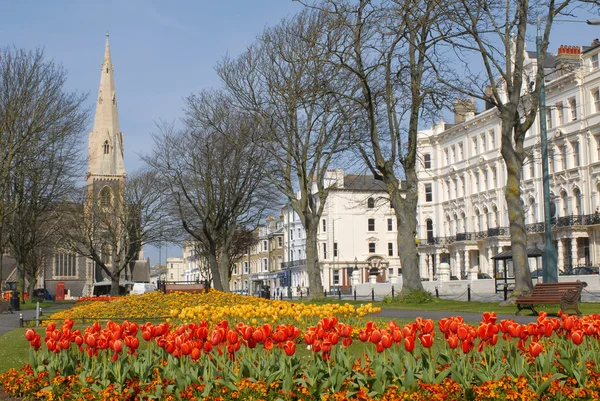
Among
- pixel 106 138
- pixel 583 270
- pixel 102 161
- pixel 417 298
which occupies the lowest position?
pixel 417 298

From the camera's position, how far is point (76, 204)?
6153cm

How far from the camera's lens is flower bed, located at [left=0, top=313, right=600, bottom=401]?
7.30 meters

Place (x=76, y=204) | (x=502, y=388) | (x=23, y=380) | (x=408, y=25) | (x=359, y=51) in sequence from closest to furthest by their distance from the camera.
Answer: (x=502, y=388) < (x=23, y=380) < (x=408, y=25) < (x=359, y=51) < (x=76, y=204)

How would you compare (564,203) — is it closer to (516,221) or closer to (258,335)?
(516,221)

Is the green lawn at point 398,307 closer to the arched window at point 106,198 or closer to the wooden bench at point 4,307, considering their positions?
Answer: the wooden bench at point 4,307

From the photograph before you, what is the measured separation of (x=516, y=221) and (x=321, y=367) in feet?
61.3

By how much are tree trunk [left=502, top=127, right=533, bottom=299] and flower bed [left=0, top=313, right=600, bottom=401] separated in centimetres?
1658

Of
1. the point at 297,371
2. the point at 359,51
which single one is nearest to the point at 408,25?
the point at 359,51

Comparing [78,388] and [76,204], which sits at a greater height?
[76,204]

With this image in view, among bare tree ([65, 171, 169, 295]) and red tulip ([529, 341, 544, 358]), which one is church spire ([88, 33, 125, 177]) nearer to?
bare tree ([65, 171, 169, 295])

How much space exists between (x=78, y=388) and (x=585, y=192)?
53.3 m

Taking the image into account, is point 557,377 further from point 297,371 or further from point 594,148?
point 594,148

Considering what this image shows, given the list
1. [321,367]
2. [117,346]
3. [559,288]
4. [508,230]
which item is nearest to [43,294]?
[508,230]

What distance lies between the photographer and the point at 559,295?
18.9 m
